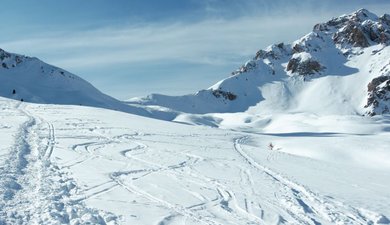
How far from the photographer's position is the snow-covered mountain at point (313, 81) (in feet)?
472

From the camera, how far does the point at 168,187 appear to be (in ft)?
37.8

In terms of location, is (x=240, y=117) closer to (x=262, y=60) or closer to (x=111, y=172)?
(x=262, y=60)

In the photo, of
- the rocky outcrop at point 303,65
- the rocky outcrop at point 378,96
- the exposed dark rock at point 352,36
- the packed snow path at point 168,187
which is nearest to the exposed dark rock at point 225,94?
the rocky outcrop at point 303,65

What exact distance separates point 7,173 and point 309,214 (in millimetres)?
7540

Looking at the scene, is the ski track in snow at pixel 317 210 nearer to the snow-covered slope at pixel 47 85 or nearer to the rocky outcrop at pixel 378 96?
the snow-covered slope at pixel 47 85

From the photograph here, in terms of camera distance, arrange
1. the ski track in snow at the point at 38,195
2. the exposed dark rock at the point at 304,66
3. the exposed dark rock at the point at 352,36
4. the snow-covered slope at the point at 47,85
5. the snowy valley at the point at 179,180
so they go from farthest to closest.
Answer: the exposed dark rock at the point at 352,36
the exposed dark rock at the point at 304,66
the snow-covered slope at the point at 47,85
the snowy valley at the point at 179,180
the ski track in snow at the point at 38,195

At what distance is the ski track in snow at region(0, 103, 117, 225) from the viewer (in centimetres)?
796

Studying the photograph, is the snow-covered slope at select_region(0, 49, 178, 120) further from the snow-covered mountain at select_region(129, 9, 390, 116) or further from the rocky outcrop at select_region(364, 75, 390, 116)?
the rocky outcrop at select_region(364, 75, 390, 116)

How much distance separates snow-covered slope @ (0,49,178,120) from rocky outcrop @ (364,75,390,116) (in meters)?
69.3

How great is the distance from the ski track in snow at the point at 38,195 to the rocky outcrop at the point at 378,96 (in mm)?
135939

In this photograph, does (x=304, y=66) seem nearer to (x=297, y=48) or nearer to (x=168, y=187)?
(x=297, y=48)

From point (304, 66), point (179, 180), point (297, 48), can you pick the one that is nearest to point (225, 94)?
point (304, 66)

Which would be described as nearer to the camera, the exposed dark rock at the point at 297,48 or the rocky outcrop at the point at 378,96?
the rocky outcrop at the point at 378,96

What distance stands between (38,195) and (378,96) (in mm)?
146099
